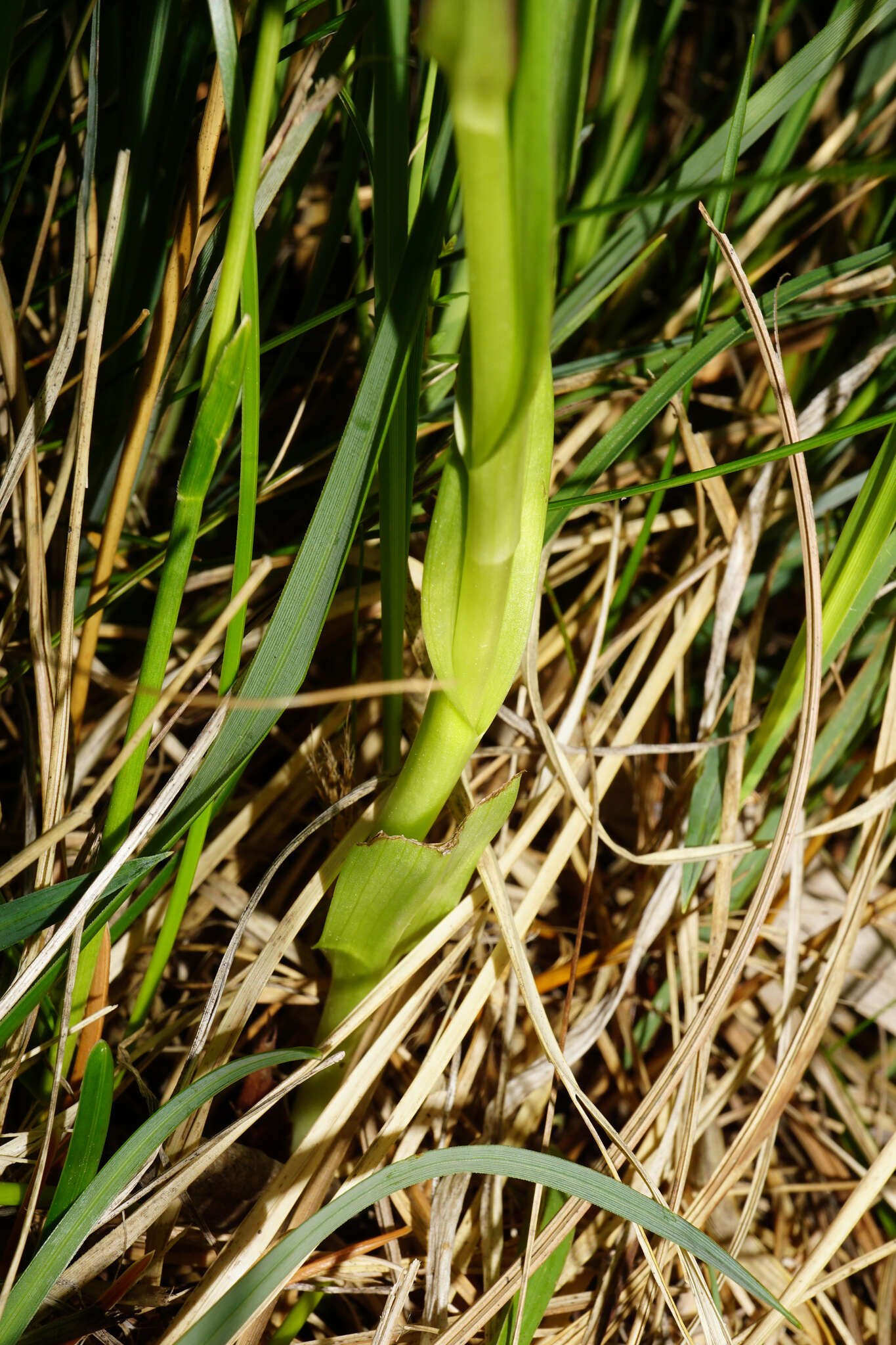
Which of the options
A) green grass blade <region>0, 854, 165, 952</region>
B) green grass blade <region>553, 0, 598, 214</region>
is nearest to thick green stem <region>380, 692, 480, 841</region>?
green grass blade <region>0, 854, 165, 952</region>

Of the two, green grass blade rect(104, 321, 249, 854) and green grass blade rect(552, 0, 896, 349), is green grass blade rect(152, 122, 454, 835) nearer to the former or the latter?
green grass blade rect(104, 321, 249, 854)

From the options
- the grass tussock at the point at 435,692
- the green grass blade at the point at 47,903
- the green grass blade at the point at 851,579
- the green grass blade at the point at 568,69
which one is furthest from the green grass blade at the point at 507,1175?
the green grass blade at the point at 568,69

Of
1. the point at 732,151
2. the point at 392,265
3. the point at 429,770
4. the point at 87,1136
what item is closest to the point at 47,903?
the point at 87,1136

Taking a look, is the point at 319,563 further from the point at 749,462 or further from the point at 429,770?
the point at 749,462

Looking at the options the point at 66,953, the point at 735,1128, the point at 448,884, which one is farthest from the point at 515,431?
the point at 735,1128

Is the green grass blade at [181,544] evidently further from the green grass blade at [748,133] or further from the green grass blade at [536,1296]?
the green grass blade at [536,1296]

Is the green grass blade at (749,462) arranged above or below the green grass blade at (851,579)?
above
